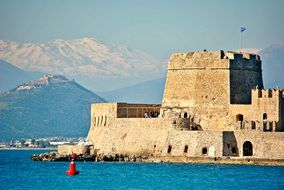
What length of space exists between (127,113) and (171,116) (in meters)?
4.64

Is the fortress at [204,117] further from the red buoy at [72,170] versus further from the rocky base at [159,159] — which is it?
the red buoy at [72,170]

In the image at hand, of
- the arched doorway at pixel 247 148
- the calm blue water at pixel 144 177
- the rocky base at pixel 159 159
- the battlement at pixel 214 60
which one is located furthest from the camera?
the battlement at pixel 214 60

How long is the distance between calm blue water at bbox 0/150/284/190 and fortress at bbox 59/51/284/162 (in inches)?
53.3

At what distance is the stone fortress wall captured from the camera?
8006cm

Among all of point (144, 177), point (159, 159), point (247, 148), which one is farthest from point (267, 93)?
point (144, 177)

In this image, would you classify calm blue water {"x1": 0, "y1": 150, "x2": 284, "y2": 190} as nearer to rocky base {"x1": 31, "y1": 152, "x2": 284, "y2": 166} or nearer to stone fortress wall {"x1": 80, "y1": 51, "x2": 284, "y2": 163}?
rocky base {"x1": 31, "y1": 152, "x2": 284, "y2": 166}

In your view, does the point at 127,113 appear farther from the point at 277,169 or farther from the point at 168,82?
the point at 277,169

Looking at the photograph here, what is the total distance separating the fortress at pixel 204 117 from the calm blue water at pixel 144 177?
1353mm

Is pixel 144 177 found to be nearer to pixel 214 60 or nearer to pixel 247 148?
pixel 247 148

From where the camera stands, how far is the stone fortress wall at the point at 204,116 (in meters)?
80.1

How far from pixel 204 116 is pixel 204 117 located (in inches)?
2.7

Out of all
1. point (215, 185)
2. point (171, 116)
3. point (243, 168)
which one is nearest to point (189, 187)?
point (215, 185)

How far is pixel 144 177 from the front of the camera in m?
73.2

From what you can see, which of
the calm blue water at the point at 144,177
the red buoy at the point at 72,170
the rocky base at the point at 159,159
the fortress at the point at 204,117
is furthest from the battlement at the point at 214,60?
the red buoy at the point at 72,170
